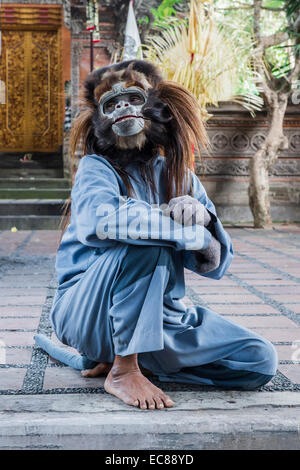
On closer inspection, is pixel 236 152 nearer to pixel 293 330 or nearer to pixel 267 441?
pixel 293 330

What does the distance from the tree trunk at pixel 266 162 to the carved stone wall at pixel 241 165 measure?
566 mm

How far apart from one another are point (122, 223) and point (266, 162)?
5895mm

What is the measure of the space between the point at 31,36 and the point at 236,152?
17.3ft

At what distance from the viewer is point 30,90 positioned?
11.6 meters

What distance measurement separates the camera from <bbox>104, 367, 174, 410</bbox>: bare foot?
1968 mm

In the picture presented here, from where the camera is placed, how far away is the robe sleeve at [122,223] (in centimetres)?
195

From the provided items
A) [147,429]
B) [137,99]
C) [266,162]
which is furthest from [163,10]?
[147,429]

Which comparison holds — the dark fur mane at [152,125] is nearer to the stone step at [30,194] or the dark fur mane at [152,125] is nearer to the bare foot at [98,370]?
the bare foot at [98,370]

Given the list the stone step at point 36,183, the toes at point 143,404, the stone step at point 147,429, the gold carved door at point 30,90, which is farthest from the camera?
the gold carved door at point 30,90

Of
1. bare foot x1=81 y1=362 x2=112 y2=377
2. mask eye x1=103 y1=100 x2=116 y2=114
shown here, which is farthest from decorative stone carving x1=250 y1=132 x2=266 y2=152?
bare foot x1=81 y1=362 x2=112 y2=377

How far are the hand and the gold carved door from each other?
32.4 ft

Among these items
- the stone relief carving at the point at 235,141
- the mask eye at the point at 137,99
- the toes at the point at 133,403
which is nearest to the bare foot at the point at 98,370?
the toes at the point at 133,403

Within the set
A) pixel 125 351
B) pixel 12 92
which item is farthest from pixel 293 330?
pixel 12 92

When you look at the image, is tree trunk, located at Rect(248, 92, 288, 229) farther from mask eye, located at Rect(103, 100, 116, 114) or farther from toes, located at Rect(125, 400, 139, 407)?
toes, located at Rect(125, 400, 139, 407)
